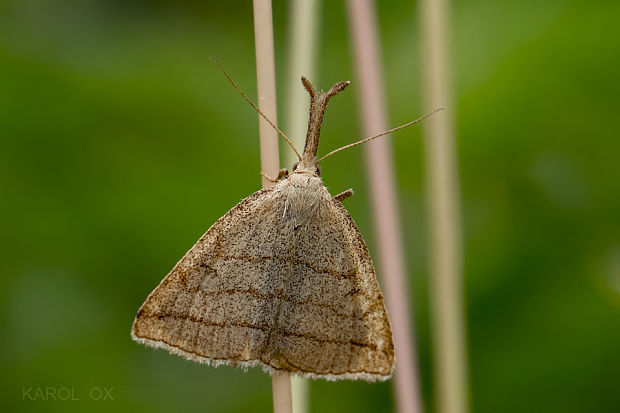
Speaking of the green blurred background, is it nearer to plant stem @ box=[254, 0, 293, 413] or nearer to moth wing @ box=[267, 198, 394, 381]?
moth wing @ box=[267, 198, 394, 381]

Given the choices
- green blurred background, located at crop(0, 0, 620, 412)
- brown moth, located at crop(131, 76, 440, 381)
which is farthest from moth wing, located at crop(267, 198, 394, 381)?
green blurred background, located at crop(0, 0, 620, 412)

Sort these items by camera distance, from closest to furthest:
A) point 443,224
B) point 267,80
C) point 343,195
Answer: point 267,80
point 443,224
point 343,195

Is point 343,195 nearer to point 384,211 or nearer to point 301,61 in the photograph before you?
point 384,211

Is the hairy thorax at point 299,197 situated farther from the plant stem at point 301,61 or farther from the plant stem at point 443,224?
the plant stem at point 443,224

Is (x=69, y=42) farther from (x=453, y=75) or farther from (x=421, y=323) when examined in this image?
(x=421, y=323)

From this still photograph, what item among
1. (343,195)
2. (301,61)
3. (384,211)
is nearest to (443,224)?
(384,211)

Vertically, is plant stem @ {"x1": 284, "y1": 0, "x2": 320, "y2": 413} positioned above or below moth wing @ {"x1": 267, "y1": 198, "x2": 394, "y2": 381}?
above
